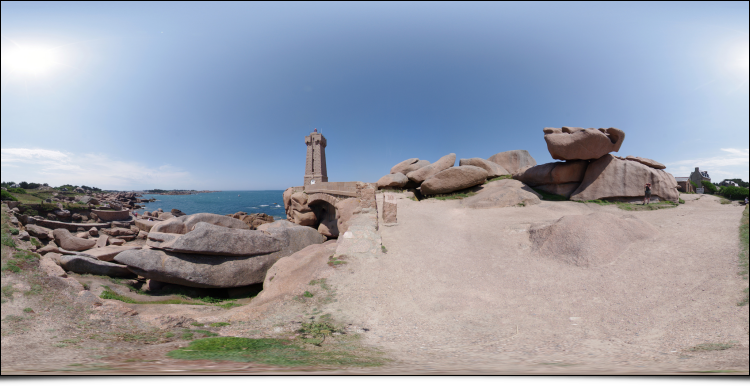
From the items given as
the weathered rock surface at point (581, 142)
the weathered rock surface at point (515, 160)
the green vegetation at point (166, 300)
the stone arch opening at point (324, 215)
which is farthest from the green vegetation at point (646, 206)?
the green vegetation at point (166, 300)

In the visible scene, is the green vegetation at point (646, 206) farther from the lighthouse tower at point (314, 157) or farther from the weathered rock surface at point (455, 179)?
the lighthouse tower at point (314, 157)

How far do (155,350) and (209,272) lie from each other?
279 inches

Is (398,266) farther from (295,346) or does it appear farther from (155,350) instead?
(155,350)

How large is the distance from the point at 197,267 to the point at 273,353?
807 centimetres

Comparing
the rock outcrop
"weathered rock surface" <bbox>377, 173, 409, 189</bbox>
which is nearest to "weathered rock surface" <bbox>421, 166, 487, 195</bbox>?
"weathered rock surface" <bbox>377, 173, 409, 189</bbox>

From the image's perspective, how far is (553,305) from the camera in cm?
482

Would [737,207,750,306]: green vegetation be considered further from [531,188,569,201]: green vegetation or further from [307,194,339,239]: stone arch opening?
[307,194,339,239]: stone arch opening

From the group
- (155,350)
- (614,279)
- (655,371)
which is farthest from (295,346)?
(614,279)

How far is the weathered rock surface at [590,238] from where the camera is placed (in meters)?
6.45

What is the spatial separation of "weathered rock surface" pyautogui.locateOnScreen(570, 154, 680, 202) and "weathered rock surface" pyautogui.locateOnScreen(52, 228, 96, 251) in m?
26.4

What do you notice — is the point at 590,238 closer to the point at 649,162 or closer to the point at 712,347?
the point at 712,347

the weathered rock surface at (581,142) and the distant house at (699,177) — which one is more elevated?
the weathered rock surface at (581,142)

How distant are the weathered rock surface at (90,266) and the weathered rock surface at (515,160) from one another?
26.9 m

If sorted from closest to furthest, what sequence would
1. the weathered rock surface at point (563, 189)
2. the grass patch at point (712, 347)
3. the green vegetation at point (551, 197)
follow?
the grass patch at point (712, 347)
the green vegetation at point (551, 197)
the weathered rock surface at point (563, 189)
